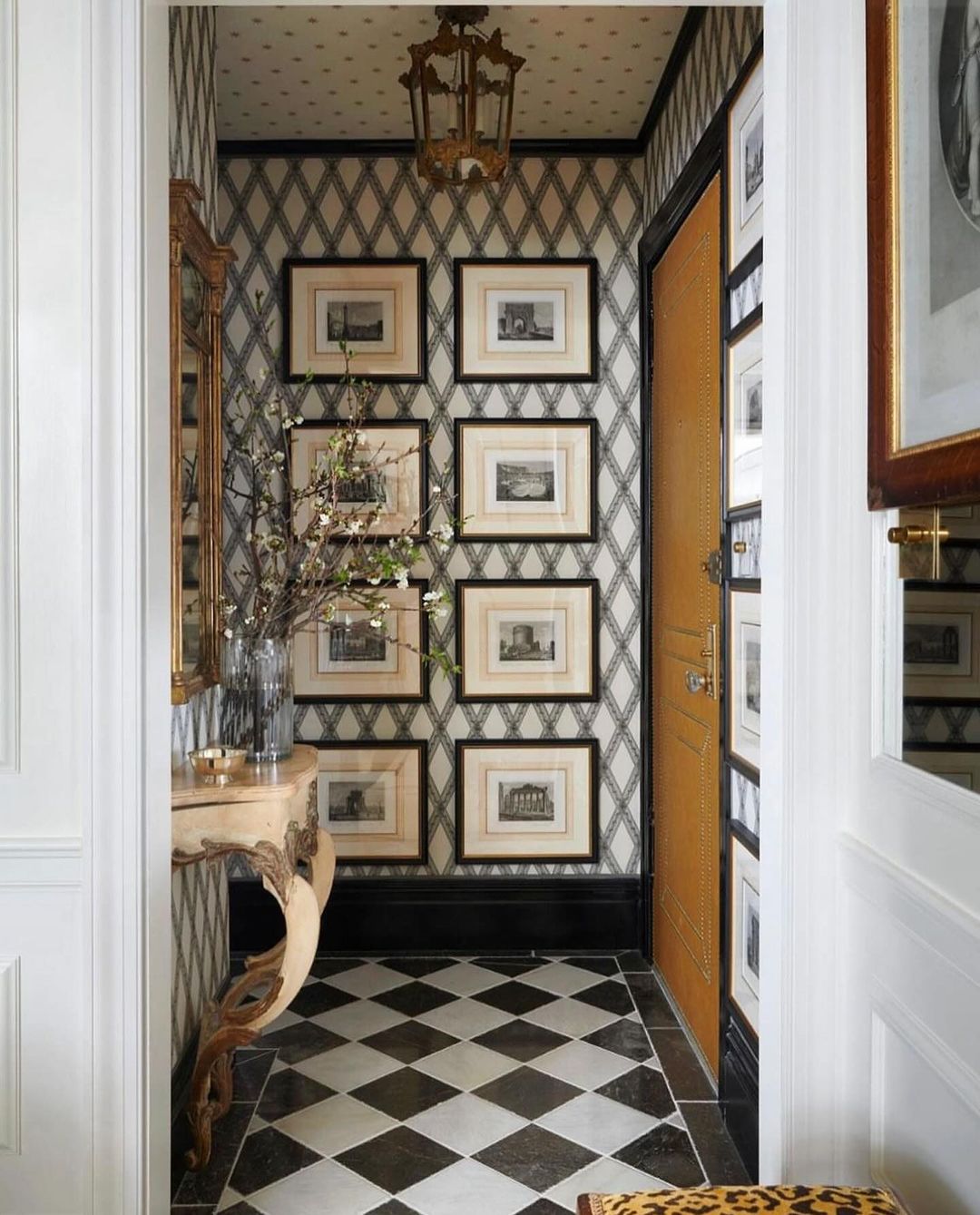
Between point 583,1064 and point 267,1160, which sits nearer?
point 267,1160

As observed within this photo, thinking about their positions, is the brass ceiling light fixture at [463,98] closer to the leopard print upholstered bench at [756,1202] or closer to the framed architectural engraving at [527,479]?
the framed architectural engraving at [527,479]

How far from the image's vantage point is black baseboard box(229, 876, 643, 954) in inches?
144

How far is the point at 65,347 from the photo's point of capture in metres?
1.58

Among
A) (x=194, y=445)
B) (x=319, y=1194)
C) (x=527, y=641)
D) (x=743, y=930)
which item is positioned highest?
(x=194, y=445)

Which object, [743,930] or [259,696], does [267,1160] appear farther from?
[743,930]

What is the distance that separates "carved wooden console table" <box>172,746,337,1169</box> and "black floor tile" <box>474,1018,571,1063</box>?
31.3 inches

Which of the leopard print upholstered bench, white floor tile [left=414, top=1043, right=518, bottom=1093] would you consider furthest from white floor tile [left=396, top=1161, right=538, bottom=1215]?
the leopard print upholstered bench

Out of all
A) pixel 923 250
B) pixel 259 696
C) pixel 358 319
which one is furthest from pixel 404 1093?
pixel 358 319

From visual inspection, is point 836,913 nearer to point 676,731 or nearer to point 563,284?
Answer: point 676,731

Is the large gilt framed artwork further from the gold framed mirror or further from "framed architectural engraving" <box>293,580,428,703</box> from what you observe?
"framed architectural engraving" <box>293,580,428,703</box>

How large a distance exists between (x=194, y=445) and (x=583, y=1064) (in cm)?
192

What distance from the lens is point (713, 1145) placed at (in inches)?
93.7

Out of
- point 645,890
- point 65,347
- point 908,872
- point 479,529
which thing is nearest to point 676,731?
point 645,890

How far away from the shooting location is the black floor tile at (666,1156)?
7.40 feet
